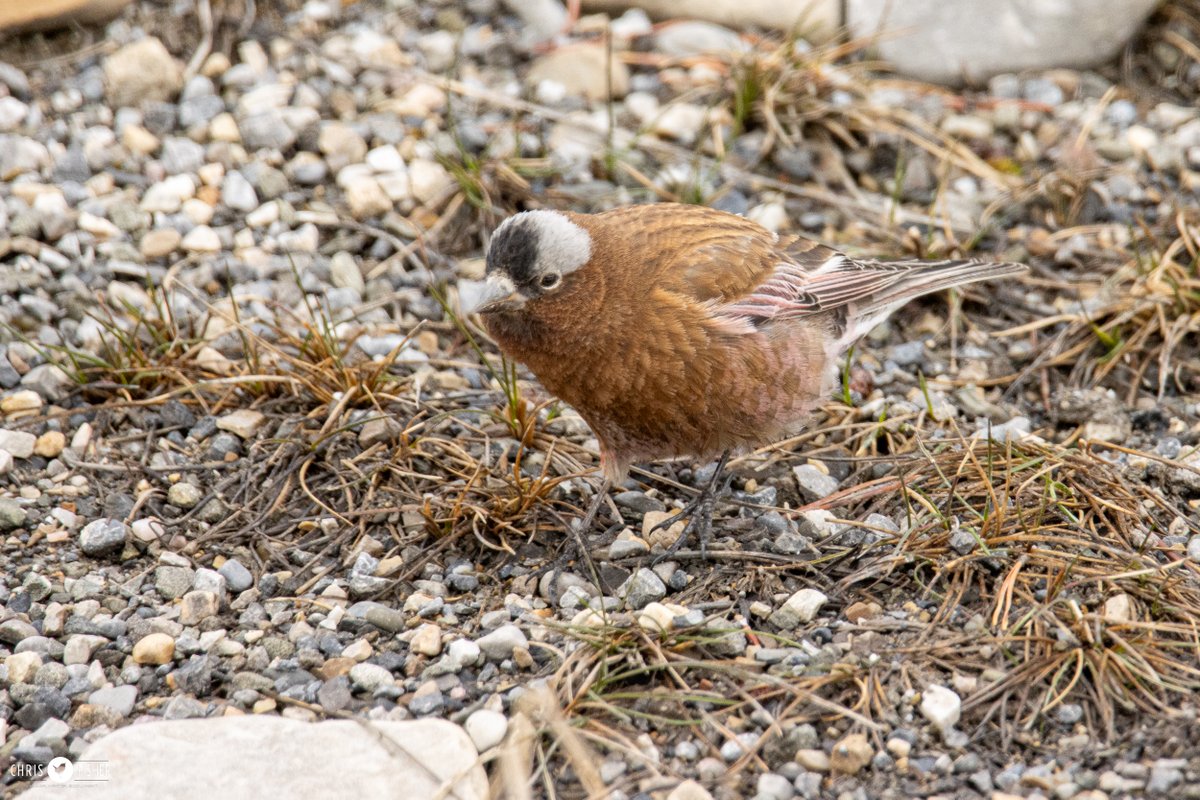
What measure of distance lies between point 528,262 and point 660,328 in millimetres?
521

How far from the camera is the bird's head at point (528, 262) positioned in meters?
4.48

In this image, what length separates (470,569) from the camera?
4586mm

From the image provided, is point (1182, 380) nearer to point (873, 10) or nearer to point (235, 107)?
point (873, 10)

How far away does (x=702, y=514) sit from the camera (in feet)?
15.5

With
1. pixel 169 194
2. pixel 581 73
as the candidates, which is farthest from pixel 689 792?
pixel 581 73

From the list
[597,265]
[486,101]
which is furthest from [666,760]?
[486,101]

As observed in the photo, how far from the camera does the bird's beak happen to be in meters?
4.48

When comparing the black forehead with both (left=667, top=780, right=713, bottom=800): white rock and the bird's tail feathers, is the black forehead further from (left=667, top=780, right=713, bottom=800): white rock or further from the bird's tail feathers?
(left=667, top=780, right=713, bottom=800): white rock

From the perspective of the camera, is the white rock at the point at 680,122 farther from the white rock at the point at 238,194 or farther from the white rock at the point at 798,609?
the white rock at the point at 798,609

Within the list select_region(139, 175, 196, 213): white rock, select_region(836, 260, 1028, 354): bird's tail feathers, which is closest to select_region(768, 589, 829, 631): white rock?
select_region(836, 260, 1028, 354): bird's tail feathers

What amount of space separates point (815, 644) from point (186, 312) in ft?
10.3

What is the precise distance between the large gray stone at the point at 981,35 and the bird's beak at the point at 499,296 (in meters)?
3.67

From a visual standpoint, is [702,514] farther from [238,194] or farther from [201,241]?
[238,194]

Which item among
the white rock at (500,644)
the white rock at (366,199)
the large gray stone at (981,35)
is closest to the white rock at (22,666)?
the white rock at (500,644)
